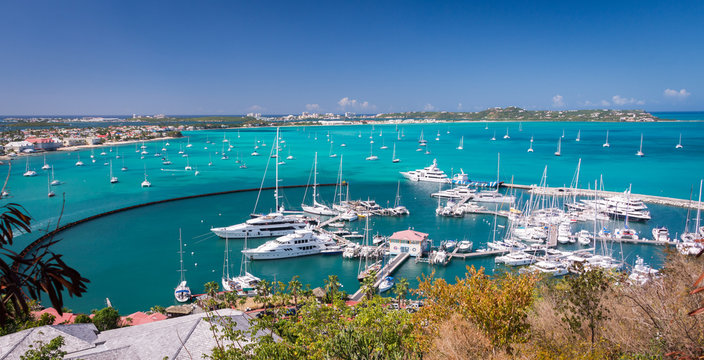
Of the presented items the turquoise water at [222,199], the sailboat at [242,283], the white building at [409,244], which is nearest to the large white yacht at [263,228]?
the turquoise water at [222,199]

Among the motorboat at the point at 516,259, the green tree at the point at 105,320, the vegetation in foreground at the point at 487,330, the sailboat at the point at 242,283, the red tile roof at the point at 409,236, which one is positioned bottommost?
the sailboat at the point at 242,283

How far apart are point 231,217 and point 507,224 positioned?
2303cm

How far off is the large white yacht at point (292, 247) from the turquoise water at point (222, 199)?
0.62 meters

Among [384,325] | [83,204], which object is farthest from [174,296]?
[83,204]

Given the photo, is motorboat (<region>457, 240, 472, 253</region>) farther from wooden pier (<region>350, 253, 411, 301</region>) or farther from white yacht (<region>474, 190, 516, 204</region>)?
white yacht (<region>474, 190, 516, 204</region>)

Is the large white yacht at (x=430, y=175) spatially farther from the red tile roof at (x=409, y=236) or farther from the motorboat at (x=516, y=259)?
the motorboat at (x=516, y=259)

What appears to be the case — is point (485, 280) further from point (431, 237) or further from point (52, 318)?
point (431, 237)

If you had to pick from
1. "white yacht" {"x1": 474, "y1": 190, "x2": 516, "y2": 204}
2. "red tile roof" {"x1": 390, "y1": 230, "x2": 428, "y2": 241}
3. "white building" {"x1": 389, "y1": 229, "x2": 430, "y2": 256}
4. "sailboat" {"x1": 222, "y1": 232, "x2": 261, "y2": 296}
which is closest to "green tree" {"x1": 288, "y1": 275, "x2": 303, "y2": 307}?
"sailboat" {"x1": 222, "y1": 232, "x2": 261, "y2": 296}

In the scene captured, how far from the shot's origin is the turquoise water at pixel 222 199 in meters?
23.9

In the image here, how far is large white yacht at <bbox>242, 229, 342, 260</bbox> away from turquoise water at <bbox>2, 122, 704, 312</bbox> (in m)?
0.62

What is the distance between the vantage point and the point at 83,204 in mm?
37906

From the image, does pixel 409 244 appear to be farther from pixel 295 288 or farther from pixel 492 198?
pixel 492 198

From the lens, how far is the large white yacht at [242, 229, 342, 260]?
26016 mm

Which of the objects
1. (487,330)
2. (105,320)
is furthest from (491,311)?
(105,320)
